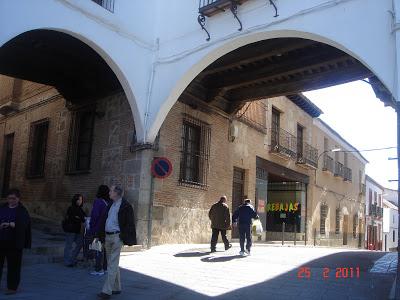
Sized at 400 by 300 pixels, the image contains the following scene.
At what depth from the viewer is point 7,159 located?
1902 centimetres

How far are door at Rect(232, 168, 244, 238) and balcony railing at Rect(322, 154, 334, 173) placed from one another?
8.75 metres

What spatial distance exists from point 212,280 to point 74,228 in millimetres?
2727

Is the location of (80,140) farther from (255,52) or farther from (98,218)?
(98,218)

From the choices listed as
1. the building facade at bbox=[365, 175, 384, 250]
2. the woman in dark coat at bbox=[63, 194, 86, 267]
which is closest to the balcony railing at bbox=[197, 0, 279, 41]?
the woman in dark coat at bbox=[63, 194, 86, 267]

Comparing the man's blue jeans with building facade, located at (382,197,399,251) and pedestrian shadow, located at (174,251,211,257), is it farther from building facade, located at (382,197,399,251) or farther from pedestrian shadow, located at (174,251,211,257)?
building facade, located at (382,197,399,251)

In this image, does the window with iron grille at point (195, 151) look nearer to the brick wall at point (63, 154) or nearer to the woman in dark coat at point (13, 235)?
the brick wall at point (63, 154)

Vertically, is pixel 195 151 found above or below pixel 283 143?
below

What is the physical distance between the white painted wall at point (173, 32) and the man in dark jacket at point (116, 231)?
174 inches

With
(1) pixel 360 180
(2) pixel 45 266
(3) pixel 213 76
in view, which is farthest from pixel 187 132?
(1) pixel 360 180

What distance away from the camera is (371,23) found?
8031mm

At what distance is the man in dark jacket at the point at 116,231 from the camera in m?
5.96

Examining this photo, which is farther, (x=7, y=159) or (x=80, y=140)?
(x=7, y=159)

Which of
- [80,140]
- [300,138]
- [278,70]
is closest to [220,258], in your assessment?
[278,70]

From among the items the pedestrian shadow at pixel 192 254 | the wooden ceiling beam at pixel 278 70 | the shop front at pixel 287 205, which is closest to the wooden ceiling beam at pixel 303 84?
the wooden ceiling beam at pixel 278 70
